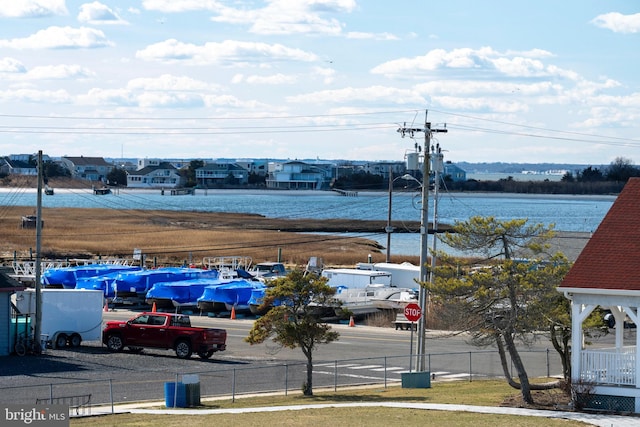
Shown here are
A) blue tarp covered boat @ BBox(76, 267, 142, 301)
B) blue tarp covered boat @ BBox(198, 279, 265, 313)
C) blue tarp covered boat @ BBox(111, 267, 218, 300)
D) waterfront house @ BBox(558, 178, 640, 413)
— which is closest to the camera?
waterfront house @ BBox(558, 178, 640, 413)

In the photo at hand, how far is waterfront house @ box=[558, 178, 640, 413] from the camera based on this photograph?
2636cm

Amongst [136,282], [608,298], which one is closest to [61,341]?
[136,282]

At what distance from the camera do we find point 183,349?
1638 inches

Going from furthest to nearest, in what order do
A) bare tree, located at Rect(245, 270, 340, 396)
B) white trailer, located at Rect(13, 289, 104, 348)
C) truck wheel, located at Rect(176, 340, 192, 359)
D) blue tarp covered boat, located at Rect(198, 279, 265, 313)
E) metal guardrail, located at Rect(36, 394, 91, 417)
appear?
blue tarp covered boat, located at Rect(198, 279, 265, 313) < white trailer, located at Rect(13, 289, 104, 348) < truck wheel, located at Rect(176, 340, 192, 359) < bare tree, located at Rect(245, 270, 340, 396) < metal guardrail, located at Rect(36, 394, 91, 417)

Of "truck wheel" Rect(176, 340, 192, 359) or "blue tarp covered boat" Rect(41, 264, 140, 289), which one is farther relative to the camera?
"blue tarp covered boat" Rect(41, 264, 140, 289)

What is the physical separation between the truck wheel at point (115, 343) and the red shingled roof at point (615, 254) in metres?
21.7

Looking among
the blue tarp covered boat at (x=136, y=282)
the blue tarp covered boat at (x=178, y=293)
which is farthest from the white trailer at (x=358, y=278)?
the blue tarp covered boat at (x=136, y=282)

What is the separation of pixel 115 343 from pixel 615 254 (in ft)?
75.1

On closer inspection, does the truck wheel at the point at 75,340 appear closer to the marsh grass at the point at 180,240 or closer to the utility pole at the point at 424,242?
the utility pole at the point at 424,242

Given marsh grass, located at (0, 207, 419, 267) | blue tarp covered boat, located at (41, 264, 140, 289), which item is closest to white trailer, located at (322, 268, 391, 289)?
blue tarp covered boat, located at (41, 264, 140, 289)

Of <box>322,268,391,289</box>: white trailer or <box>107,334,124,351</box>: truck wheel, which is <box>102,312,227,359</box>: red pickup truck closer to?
<box>107,334,124,351</box>: truck wheel

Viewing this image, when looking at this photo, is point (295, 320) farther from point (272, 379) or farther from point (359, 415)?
point (359, 415)

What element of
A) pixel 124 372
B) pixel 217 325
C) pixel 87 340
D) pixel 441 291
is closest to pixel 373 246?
pixel 217 325

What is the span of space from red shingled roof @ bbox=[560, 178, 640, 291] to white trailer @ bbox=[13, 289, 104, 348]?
2411 centimetres
